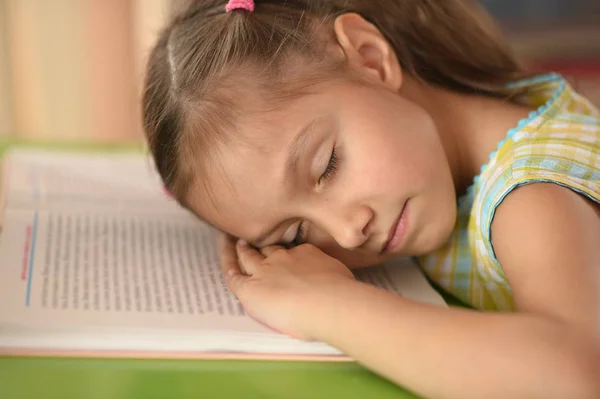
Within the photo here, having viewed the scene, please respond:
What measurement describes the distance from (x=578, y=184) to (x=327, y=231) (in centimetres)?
26

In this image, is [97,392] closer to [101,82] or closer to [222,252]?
[222,252]

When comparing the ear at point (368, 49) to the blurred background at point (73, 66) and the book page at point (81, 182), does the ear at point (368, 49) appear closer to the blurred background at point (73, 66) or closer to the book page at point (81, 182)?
the book page at point (81, 182)

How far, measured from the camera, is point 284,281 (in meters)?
0.73

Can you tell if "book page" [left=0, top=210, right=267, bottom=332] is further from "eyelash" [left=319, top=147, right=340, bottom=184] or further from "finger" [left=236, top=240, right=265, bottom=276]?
"eyelash" [left=319, top=147, right=340, bottom=184]

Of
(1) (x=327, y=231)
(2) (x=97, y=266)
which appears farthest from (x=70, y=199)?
(1) (x=327, y=231)

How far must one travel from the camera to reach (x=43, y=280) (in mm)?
Result: 760

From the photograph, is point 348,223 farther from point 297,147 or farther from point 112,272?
point 112,272

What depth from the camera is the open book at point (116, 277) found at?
2.16ft

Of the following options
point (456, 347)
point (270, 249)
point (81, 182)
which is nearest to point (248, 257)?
point (270, 249)

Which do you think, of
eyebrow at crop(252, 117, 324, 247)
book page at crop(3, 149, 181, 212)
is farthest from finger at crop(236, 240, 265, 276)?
book page at crop(3, 149, 181, 212)

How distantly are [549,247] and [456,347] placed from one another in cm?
14

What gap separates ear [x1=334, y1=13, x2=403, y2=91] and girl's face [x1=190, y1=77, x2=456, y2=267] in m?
0.06

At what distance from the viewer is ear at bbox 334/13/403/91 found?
0.89 metres

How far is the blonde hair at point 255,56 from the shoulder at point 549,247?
27 cm
